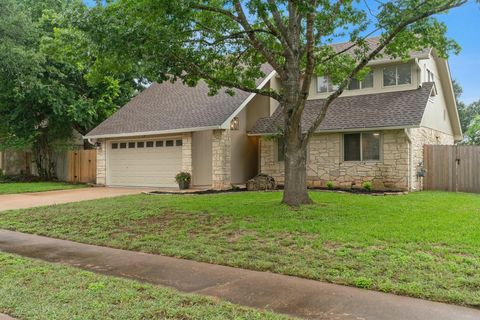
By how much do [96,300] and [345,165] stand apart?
12786 mm

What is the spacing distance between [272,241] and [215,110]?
10864mm

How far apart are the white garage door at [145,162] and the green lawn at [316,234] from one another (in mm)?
5906

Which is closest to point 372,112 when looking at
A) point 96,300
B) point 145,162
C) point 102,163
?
point 145,162

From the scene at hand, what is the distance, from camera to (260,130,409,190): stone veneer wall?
575 inches

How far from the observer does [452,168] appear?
1548 centimetres

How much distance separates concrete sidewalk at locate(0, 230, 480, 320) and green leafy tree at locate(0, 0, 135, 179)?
41.6ft

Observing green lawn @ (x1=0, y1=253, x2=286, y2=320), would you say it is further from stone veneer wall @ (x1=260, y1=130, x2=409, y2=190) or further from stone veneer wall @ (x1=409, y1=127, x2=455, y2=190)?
stone veneer wall @ (x1=409, y1=127, x2=455, y2=190)

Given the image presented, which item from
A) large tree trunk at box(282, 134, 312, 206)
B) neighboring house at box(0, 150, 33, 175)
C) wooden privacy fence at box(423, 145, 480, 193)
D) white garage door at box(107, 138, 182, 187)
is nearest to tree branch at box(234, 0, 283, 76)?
large tree trunk at box(282, 134, 312, 206)

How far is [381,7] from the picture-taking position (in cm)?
965

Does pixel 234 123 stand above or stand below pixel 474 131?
below

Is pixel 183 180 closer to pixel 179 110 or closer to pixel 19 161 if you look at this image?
pixel 179 110

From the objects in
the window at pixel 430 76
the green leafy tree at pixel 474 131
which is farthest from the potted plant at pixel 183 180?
the green leafy tree at pixel 474 131

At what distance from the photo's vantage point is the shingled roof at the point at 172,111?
1683 centimetres

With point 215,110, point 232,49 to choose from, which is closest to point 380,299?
point 232,49
